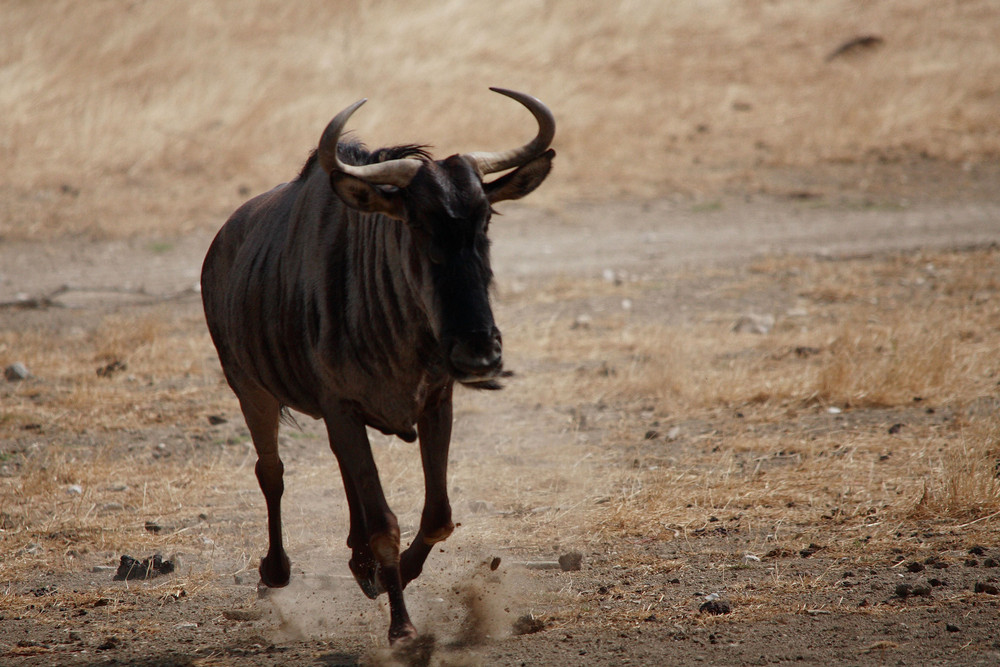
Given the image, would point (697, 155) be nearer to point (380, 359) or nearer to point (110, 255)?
point (110, 255)

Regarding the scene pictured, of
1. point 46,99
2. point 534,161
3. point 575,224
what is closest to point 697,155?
point 575,224

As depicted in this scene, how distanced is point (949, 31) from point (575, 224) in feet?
41.0

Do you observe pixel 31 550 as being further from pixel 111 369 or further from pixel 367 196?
pixel 111 369

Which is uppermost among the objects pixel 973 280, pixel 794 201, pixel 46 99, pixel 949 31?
pixel 949 31

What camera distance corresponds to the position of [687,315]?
31.6 ft

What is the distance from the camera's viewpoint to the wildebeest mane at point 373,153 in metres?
4.04

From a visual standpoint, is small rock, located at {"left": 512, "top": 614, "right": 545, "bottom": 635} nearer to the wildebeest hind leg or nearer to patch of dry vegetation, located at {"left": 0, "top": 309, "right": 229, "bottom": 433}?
the wildebeest hind leg

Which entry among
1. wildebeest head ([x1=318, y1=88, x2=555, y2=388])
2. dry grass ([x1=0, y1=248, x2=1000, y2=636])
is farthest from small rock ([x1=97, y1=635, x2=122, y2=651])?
wildebeest head ([x1=318, y1=88, x2=555, y2=388])

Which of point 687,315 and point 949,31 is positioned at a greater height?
point 949,31

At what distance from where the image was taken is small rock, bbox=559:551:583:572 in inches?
184

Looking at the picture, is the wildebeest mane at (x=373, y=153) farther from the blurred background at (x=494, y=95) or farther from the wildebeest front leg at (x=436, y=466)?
the blurred background at (x=494, y=95)

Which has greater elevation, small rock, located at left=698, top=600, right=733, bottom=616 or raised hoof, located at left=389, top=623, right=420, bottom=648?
small rock, located at left=698, top=600, right=733, bottom=616

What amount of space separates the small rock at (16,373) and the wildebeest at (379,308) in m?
4.08

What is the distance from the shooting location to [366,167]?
3.76 m
